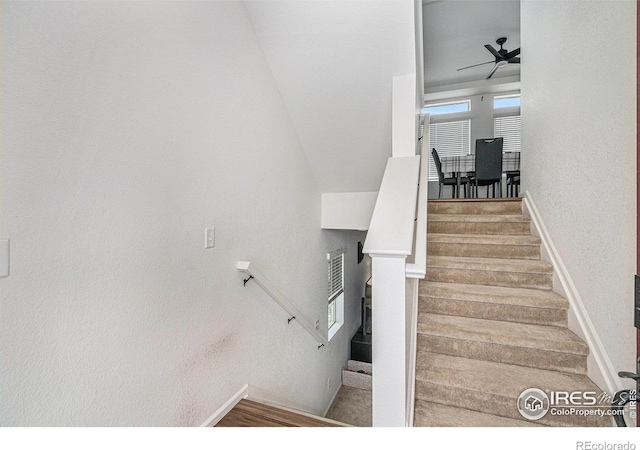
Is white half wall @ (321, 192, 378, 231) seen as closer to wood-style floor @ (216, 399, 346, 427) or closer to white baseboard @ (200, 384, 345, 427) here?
white baseboard @ (200, 384, 345, 427)

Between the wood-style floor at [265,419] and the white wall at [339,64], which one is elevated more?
the white wall at [339,64]

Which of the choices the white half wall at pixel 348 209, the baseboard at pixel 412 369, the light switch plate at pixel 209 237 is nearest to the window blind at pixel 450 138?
the white half wall at pixel 348 209

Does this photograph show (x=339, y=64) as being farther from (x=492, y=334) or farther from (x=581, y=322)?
(x=581, y=322)

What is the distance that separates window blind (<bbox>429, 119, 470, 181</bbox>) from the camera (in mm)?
5848

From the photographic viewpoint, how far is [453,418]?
5.46 ft

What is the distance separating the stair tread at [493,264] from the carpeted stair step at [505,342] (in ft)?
1.55

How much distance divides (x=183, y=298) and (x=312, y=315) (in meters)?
2.05

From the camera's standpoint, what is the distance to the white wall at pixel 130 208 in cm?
96

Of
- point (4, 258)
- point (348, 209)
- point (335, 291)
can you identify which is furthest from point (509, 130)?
point (4, 258)

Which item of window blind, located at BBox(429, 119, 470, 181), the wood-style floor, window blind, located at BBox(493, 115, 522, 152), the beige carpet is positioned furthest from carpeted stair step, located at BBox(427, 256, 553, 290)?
window blind, located at BBox(493, 115, 522, 152)

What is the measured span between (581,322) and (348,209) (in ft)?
7.39

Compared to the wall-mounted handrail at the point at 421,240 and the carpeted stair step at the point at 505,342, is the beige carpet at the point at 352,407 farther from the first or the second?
the wall-mounted handrail at the point at 421,240

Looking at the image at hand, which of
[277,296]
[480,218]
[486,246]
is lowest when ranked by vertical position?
[277,296]

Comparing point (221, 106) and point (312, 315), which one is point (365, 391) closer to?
point (312, 315)
